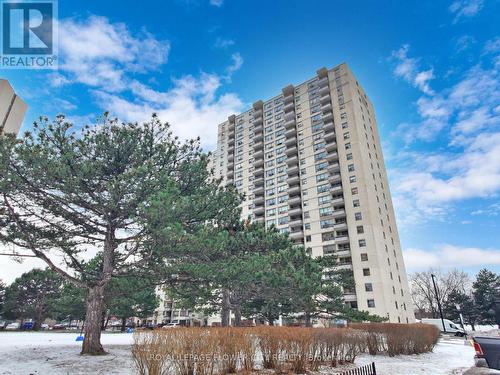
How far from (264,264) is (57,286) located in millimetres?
44690

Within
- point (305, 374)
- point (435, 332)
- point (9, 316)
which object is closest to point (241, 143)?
point (9, 316)

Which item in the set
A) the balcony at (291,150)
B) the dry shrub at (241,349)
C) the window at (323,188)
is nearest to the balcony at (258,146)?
the balcony at (291,150)

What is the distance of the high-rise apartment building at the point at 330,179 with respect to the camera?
4644cm

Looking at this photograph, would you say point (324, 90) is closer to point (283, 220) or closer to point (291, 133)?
point (291, 133)

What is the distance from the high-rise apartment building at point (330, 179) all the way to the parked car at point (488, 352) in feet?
110

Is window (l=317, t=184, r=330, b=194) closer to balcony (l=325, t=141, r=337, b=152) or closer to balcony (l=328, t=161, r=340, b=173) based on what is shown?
balcony (l=328, t=161, r=340, b=173)

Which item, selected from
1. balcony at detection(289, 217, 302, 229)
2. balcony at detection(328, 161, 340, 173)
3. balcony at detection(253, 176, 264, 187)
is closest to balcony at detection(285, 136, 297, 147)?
balcony at detection(253, 176, 264, 187)

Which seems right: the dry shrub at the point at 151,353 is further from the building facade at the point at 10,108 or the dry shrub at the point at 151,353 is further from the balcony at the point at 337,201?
the balcony at the point at 337,201

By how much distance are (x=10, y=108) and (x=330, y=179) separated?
48.9 m

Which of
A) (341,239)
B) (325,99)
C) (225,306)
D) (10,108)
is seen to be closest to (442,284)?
(341,239)

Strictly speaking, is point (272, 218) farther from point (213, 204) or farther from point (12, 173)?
point (12, 173)

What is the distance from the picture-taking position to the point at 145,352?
6.62m

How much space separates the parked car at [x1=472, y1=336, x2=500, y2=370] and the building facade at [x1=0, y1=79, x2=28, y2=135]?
135 feet

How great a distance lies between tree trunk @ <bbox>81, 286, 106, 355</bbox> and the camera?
39.0 ft
